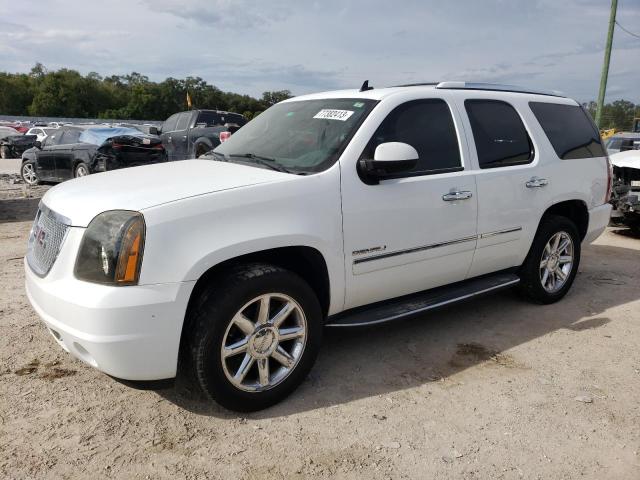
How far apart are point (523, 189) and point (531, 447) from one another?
2205 mm

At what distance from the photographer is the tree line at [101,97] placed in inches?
3337

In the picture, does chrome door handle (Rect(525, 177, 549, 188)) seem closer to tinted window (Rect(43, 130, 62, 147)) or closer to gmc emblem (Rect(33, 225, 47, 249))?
gmc emblem (Rect(33, 225, 47, 249))

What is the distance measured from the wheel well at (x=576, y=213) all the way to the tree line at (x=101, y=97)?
7479 centimetres

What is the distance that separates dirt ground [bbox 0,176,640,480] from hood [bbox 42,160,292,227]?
1131 mm

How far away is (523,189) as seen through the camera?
4273mm

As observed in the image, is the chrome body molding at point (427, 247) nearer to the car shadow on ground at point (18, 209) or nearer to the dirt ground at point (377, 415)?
the dirt ground at point (377, 415)

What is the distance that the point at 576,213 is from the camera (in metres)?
5.06

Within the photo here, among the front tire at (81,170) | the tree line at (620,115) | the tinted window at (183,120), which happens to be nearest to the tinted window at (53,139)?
the front tire at (81,170)

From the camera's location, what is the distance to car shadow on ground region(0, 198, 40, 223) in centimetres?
878

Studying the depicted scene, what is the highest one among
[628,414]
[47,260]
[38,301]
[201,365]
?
[47,260]

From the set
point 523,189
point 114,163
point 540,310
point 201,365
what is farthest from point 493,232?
point 114,163

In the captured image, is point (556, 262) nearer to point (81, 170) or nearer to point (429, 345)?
point (429, 345)

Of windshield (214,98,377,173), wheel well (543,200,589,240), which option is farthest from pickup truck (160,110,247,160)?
wheel well (543,200,589,240)

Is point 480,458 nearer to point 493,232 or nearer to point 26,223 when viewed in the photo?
point 493,232
